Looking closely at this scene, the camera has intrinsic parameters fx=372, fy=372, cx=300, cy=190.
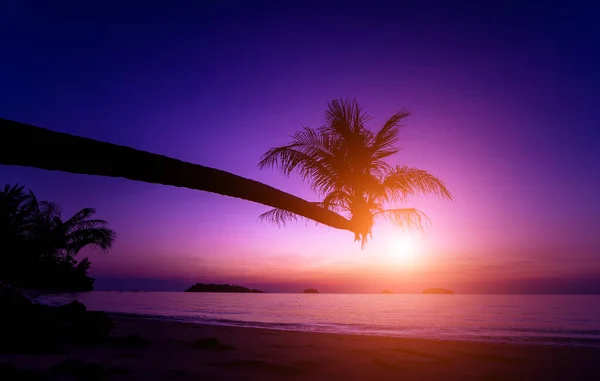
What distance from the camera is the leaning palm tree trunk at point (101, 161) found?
6.68 feet

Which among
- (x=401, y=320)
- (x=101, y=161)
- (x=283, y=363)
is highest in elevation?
(x=101, y=161)

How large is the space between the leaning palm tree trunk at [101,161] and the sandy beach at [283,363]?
2891 millimetres

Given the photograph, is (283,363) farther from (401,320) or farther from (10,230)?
(401,320)

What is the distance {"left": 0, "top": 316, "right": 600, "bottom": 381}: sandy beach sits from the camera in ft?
15.3

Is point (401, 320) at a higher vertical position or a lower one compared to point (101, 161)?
lower

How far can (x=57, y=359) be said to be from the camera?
5.38 m

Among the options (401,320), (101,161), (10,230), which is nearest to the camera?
(101,161)

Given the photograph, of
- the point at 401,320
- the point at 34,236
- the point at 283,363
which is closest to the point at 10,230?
the point at 34,236

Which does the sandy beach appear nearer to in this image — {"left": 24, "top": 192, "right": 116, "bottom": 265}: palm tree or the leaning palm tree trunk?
the leaning palm tree trunk

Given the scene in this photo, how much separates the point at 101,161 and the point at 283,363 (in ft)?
14.8

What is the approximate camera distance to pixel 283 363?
5.71 m

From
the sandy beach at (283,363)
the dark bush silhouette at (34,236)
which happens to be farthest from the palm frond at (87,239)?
the sandy beach at (283,363)

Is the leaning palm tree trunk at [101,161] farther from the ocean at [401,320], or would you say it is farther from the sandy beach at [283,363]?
the ocean at [401,320]

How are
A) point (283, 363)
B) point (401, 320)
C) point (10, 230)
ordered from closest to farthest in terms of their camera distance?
1. point (283, 363)
2. point (10, 230)
3. point (401, 320)
